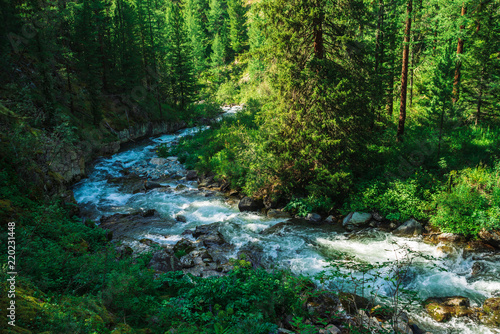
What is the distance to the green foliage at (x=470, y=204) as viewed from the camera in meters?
10.5

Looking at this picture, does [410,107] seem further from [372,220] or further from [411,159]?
[372,220]

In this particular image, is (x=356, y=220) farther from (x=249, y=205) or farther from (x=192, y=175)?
(x=192, y=175)

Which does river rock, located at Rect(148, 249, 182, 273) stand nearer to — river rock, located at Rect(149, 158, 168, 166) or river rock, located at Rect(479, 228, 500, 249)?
river rock, located at Rect(479, 228, 500, 249)

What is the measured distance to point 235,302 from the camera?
5832 millimetres

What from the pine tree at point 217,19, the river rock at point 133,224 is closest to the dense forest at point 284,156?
the river rock at point 133,224

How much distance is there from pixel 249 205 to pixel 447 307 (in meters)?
9.58

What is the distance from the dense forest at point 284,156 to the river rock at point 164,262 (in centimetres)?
64

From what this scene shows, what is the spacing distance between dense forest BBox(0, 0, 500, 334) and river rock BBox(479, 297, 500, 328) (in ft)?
11.7

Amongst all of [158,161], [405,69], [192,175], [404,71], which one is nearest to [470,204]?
[404,71]

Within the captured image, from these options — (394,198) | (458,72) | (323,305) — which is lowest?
(323,305)

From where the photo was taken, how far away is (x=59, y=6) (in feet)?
88.4

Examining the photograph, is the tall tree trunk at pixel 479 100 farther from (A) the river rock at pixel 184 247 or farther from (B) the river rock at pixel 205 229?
(A) the river rock at pixel 184 247

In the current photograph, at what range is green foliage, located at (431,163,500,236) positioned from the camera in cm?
1050

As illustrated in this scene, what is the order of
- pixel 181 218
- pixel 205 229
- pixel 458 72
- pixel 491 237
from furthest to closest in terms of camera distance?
pixel 458 72 < pixel 181 218 < pixel 205 229 < pixel 491 237
